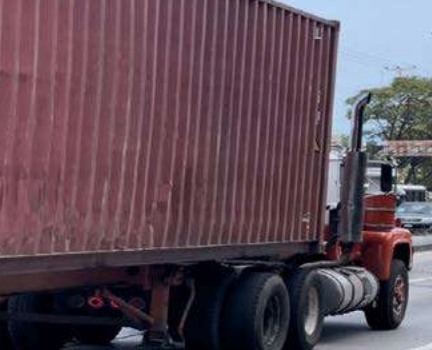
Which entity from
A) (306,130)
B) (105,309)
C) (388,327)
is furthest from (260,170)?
(388,327)

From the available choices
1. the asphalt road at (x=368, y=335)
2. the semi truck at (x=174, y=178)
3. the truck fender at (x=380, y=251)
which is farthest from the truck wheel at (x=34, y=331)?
the truck fender at (x=380, y=251)

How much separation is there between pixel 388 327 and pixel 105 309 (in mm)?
5038

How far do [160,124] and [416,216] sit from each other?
38428 mm

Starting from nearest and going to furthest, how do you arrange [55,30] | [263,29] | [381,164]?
[55,30] < [263,29] < [381,164]

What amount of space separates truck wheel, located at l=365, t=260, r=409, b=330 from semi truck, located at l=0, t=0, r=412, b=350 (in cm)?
27

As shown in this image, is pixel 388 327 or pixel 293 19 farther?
pixel 388 327

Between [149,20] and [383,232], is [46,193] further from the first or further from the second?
[383,232]

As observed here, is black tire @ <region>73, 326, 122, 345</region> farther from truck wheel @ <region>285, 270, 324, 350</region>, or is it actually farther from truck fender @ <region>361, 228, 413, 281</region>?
truck fender @ <region>361, 228, 413, 281</region>

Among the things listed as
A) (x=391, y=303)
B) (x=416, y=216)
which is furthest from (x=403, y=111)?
(x=391, y=303)

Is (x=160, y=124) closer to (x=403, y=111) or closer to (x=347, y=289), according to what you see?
(x=347, y=289)

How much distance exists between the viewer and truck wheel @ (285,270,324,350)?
11602 millimetres

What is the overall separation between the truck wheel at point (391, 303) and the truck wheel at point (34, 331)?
446 centimetres

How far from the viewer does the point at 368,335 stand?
1398 centimetres

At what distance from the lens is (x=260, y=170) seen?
36.2 feet
